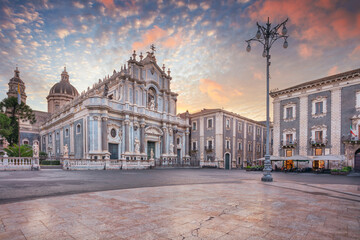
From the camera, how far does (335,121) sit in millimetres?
25203

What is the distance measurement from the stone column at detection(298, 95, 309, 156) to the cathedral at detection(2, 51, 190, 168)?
1922 centimetres

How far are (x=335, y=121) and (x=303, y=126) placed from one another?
366 centimetres

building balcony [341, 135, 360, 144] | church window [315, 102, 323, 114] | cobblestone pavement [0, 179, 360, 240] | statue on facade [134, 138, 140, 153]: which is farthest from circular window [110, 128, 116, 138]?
building balcony [341, 135, 360, 144]

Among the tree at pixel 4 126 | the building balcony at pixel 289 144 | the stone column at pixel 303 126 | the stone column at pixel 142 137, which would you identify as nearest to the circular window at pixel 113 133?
the stone column at pixel 142 137

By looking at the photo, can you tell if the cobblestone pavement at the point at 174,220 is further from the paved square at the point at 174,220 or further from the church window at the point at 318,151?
the church window at the point at 318,151

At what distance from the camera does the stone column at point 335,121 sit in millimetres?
24823

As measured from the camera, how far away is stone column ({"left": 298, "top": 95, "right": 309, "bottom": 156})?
2766 cm

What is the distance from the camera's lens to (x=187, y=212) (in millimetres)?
4711

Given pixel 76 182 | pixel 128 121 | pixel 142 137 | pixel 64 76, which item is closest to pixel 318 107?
pixel 142 137

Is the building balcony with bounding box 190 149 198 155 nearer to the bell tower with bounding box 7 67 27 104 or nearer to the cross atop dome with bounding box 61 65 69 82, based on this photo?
the bell tower with bounding box 7 67 27 104

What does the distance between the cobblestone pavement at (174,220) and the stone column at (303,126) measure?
24914 millimetres

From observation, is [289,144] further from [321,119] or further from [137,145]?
[137,145]

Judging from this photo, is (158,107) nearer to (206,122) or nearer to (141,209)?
(206,122)

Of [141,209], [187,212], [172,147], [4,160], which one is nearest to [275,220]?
[187,212]
